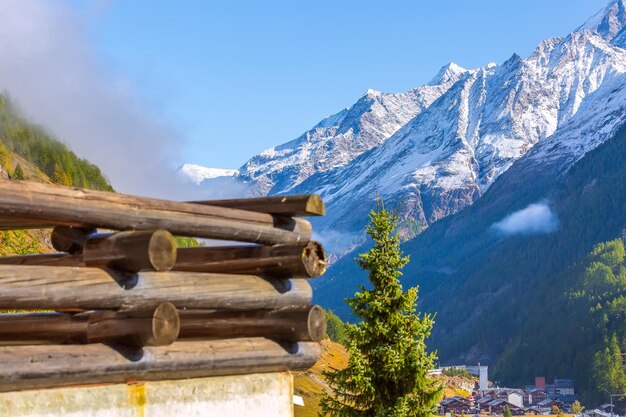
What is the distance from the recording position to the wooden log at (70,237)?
9382 millimetres

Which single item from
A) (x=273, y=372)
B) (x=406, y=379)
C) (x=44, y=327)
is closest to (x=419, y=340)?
(x=406, y=379)

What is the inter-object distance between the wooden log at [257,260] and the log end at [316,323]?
1.30 ft

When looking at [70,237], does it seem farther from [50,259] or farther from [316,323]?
[316,323]

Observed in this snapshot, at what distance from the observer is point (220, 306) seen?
9734 mm

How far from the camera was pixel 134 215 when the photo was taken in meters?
8.83

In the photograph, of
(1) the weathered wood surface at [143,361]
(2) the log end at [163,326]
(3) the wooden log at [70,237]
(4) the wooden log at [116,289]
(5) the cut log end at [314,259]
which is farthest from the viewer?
(5) the cut log end at [314,259]

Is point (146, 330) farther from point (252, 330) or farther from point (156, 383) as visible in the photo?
point (252, 330)

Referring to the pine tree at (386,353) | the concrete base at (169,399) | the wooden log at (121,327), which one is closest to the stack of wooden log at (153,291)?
the wooden log at (121,327)

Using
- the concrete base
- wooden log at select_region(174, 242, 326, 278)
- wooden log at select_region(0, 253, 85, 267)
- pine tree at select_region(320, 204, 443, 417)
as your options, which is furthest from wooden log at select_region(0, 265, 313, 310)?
pine tree at select_region(320, 204, 443, 417)

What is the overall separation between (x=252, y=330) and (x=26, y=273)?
289 centimetres

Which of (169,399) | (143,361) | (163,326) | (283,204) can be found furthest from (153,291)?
(283,204)

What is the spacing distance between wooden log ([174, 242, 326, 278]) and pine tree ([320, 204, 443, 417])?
18.9 m

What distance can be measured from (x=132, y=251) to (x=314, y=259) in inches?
98.9

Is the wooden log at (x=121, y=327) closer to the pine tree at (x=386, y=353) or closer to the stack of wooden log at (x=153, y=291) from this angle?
the stack of wooden log at (x=153, y=291)
